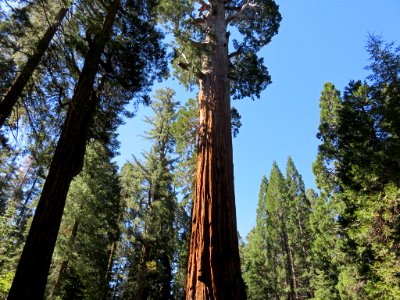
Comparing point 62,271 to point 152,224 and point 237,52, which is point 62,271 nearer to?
point 152,224

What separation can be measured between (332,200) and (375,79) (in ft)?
28.0

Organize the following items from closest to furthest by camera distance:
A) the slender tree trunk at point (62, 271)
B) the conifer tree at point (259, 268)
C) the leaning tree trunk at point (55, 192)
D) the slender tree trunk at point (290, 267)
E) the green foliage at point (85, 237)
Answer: the leaning tree trunk at point (55, 192) → the slender tree trunk at point (62, 271) → the green foliage at point (85, 237) → the slender tree trunk at point (290, 267) → the conifer tree at point (259, 268)

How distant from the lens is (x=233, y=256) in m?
3.53

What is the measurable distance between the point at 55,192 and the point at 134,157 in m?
15.3

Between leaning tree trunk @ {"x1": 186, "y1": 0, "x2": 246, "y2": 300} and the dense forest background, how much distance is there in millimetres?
1458

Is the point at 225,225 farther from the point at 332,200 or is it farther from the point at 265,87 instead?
the point at 332,200

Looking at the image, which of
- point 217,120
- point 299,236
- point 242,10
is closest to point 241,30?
point 242,10

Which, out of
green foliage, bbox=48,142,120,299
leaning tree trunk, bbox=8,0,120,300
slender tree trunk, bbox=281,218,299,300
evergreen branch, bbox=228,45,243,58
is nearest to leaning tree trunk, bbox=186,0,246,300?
evergreen branch, bbox=228,45,243,58

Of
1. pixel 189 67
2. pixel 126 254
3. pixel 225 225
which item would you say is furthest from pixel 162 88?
pixel 225 225

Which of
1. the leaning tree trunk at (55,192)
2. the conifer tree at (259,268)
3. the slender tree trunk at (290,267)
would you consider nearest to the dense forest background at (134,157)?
the leaning tree trunk at (55,192)

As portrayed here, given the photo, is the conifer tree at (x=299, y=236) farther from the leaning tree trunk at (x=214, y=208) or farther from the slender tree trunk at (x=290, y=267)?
the leaning tree trunk at (x=214, y=208)

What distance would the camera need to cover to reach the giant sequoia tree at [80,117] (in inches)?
159

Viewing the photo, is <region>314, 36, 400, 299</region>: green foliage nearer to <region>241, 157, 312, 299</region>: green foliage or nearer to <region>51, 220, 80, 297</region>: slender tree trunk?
<region>51, 220, 80, 297</region>: slender tree trunk

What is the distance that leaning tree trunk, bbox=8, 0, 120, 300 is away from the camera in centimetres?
394
